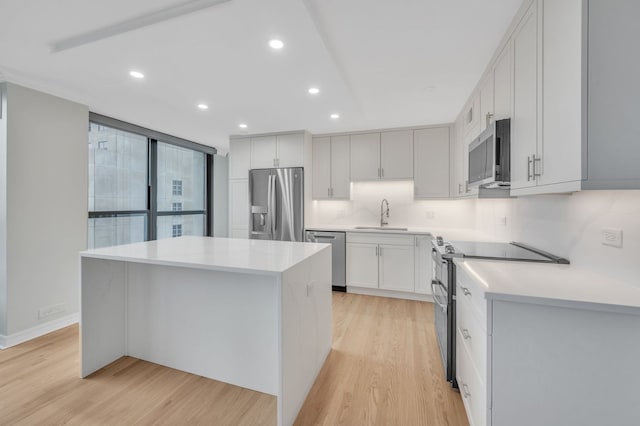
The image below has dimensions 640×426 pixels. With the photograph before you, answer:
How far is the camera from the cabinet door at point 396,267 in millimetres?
3621

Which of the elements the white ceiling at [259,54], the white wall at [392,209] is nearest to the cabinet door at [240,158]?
the white ceiling at [259,54]

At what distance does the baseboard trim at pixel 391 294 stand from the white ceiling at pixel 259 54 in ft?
7.87

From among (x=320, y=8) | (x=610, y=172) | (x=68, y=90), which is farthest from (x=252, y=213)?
(x=610, y=172)

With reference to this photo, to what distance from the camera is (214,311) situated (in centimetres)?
197

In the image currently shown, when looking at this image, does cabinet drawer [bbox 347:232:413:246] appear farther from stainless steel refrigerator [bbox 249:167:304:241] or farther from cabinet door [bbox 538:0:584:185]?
cabinet door [bbox 538:0:584:185]

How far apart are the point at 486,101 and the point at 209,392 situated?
10.3 ft

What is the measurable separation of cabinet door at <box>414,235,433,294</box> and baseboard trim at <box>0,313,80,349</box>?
402cm

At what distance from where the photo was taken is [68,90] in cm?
271

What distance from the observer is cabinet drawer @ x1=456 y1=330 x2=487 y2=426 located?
1.22 meters

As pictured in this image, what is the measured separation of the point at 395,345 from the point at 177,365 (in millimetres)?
1848

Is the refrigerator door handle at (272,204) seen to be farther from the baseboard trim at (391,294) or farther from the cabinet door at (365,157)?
the baseboard trim at (391,294)

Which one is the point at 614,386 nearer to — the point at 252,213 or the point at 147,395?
the point at 147,395

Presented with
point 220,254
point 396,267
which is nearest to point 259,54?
point 220,254

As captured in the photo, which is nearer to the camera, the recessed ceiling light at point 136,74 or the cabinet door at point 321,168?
the recessed ceiling light at point 136,74
